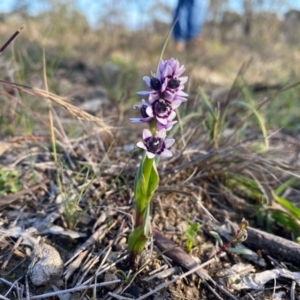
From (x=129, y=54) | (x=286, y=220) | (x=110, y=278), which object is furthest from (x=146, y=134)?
(x=129, y=54)

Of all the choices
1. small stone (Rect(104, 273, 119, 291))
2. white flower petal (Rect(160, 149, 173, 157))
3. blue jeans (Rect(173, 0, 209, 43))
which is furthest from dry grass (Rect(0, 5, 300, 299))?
blue jeans (Rect(173, 0, 209, 43))

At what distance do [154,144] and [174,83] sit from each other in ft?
0.48

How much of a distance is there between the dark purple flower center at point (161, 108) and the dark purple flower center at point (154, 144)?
0.06 metres

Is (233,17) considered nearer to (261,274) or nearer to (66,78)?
(66,78)

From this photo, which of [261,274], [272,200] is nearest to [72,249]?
[261,274]

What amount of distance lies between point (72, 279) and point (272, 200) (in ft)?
2.43

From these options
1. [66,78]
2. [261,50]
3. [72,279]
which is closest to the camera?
[72,279]

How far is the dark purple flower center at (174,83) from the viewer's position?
2.77 ft

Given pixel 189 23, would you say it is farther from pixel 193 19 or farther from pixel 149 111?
pixel 149 111

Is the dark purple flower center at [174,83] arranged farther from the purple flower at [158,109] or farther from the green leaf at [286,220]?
the green leaf at [286,220]

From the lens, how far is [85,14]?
450 centimetres

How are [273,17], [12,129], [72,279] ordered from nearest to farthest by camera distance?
[72,279] → [12,129] → [273,17]

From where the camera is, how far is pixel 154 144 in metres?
0.88

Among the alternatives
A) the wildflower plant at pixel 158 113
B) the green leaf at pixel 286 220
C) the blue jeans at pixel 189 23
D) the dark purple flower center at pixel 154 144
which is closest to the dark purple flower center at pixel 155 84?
the wildflower plant at pixel 158 113
